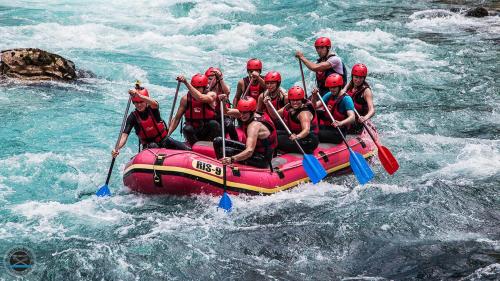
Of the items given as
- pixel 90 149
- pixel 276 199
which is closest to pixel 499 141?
pixel 276 199

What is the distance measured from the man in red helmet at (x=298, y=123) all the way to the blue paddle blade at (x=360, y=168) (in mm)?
588

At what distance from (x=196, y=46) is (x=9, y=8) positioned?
30.0 ft

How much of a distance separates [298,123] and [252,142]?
104cm

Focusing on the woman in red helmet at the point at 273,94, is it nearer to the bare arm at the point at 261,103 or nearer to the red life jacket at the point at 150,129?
the bare arm at the point at 261,103

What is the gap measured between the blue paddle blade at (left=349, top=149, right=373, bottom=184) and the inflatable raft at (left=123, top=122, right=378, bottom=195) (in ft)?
2.77

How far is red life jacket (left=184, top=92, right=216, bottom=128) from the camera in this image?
29.7ft

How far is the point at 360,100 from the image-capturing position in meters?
10.2

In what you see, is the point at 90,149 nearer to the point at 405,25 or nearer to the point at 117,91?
the point at 117,91

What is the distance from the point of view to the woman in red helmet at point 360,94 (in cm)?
1006

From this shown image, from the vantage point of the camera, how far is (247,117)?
8.48m

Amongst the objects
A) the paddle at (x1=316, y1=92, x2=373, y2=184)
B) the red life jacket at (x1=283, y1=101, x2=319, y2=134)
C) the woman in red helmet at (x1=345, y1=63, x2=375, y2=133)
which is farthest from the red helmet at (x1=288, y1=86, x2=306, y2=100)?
the woman in red helmet at (x1=345, y1=63, x2=375, y2=133)

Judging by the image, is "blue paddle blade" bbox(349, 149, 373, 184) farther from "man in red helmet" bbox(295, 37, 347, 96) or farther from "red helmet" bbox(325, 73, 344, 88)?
"man in red helmet" bbox(295, 37, 347, 96)

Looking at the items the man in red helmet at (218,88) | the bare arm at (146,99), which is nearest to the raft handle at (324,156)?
the man in red helmet at (218,88)

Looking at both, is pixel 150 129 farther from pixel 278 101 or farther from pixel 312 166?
pixel 312 166
